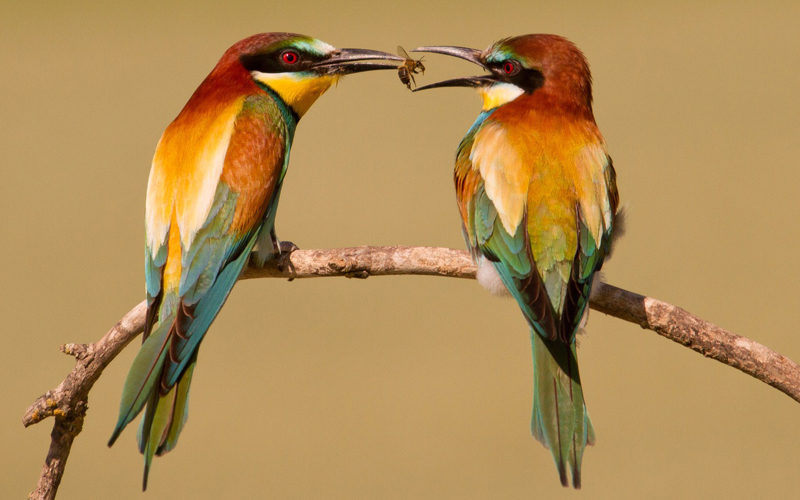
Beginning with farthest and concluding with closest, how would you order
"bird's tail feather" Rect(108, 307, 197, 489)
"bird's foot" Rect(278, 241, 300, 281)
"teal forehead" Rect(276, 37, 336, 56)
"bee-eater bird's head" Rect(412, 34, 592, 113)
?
"teal forehead" Rect(276, 37, 336, 56), "bee-eater bird's head" Rect(412, 34, 592, 113), "bird's foot" Rect(278, 241, 300, 281), "bird's tail feather" Rect(108, 307, 197, 489)

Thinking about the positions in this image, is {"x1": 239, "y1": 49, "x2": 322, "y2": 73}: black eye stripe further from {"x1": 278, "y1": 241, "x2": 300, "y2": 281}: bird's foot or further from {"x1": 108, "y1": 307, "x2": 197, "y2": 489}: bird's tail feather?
{"x1": 108, "y1": 307, "x2": 197, "y2": 489}: bird's tail feather

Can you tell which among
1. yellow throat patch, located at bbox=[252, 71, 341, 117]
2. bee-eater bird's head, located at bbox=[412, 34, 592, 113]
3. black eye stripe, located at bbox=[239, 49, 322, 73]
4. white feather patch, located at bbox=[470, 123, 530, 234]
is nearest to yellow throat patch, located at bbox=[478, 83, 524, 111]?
bee-eater bird's head, located at bbox=[412, 34, 592, 113]

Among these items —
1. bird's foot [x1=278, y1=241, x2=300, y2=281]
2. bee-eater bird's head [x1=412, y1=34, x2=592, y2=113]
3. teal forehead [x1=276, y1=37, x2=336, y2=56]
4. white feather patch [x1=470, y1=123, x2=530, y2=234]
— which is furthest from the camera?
teal forehead [x1=276, y1=37, x2=336, y2=56]

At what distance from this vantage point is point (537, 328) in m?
1.76

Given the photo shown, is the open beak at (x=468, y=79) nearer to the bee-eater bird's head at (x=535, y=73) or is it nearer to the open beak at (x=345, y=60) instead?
the bee-eater bird's head at (x=535, y=73)

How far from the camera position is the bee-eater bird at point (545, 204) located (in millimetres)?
1787

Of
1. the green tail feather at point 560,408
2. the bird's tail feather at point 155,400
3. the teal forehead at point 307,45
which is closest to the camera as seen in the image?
the bird's tail feather at point 155,400

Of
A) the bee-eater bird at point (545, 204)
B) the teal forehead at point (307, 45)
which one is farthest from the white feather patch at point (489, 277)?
the teal forehead at point (307, 45)

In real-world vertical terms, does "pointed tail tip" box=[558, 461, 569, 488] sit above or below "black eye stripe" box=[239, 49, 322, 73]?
below

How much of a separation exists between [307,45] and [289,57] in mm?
68

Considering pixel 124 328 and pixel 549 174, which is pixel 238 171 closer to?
pixel 124 328

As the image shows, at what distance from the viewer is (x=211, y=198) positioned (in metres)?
1.99

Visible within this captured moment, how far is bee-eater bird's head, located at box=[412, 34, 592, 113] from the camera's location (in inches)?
87.0

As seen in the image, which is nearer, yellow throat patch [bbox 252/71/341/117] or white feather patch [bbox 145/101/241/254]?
white feather patch [bbox 145/101/241/254]
